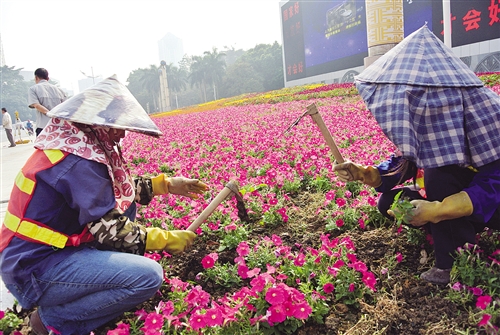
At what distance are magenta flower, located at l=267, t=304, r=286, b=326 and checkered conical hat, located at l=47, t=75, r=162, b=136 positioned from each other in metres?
0.91

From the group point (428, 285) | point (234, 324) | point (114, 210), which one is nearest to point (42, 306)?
point (114, 210)

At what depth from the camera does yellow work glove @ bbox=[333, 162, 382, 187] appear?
2129mm

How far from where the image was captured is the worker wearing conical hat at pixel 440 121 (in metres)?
1.66

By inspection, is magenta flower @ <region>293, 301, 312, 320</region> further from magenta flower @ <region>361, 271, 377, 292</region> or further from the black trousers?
the black trousers

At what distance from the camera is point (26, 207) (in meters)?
1.68

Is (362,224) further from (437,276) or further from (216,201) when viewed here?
(216,201)

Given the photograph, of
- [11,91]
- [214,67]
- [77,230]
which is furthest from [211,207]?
[11,91]

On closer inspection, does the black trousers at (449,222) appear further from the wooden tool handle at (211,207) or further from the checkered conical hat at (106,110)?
the checkered conical hat at (106,110)

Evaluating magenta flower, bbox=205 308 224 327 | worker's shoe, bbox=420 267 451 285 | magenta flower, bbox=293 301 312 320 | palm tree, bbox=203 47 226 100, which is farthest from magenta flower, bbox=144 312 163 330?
palm tree, bbox=203 47 226 100

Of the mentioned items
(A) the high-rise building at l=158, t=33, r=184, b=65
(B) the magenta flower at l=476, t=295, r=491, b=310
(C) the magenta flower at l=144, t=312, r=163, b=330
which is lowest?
(C) the magenta flower at l=144, t=312, r=163, b=330

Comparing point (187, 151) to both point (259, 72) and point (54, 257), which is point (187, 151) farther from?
point (259, 72)

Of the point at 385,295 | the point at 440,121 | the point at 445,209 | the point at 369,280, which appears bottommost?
the point at 385,295

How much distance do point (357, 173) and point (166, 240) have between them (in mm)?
1031

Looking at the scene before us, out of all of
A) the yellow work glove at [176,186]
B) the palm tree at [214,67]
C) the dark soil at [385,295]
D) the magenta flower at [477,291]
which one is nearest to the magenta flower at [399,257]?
the dark soil at [385,295]
